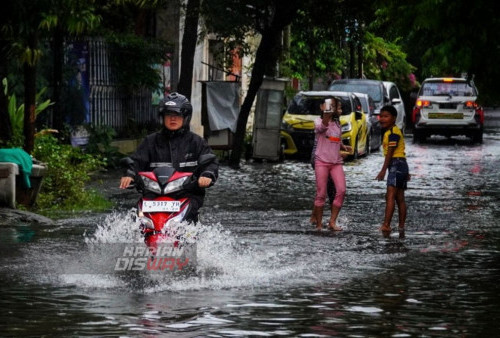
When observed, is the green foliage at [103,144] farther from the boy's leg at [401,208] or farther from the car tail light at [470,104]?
the car tail light at [470,104]

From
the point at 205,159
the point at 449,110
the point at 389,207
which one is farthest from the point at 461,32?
the point at 449,110

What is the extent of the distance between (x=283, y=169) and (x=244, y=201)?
7.73 metres

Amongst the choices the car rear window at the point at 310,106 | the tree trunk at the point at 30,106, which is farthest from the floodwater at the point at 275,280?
the car rear window at the point at 310,106

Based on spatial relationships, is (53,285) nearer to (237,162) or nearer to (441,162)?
(237,162)

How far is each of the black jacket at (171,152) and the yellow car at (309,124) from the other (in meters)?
19.0

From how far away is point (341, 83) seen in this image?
3800cm

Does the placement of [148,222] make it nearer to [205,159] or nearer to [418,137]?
[205,159]

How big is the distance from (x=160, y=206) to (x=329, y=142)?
5982mm

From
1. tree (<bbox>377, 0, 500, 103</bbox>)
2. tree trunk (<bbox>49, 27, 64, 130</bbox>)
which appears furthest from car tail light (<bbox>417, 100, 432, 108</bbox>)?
tree (<bbox>377, 0, 500, 103</bbox>)

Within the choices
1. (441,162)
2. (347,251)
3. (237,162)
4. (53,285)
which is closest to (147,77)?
(237,162)

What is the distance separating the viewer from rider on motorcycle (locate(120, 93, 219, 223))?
10547 mm

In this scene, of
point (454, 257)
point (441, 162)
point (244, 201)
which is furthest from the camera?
point (441, 162)

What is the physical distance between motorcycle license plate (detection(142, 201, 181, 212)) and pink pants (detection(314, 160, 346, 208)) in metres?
5.57

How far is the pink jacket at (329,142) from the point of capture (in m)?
15.8
